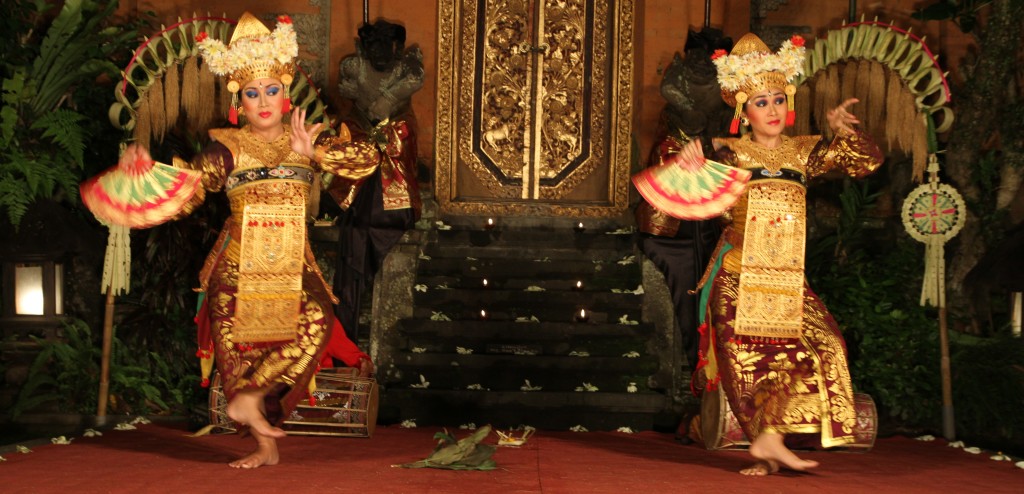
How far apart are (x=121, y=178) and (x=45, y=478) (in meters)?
1.32

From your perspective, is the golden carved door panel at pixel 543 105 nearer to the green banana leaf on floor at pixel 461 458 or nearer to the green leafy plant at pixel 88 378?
the green leafy plant at pixel 88 378

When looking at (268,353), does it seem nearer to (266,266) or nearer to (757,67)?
(266,266)

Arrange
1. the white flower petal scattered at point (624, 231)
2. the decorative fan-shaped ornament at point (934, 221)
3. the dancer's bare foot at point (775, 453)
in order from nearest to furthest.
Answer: the dancer's bare foot at point (775, 453) < the decorative fan-shaped ornament at point (934, 221) < the white flower petal scattered at point (624, 231)

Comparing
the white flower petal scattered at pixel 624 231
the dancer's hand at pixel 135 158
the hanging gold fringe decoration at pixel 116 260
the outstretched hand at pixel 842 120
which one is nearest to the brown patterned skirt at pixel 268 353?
the dancer's hand at pixel 135 158

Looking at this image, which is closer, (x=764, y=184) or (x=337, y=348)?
(x=764, y=184)

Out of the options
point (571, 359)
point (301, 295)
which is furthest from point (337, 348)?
point (571, 359)

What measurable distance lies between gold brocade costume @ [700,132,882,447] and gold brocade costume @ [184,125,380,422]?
170 cm

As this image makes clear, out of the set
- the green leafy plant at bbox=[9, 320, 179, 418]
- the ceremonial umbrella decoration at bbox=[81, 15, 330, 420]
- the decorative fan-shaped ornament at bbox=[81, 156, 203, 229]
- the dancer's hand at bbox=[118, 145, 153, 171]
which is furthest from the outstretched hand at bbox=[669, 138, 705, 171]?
the green leafy plant at bbox=[9, 320, 179, 418]

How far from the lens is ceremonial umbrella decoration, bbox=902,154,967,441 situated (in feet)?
20.0

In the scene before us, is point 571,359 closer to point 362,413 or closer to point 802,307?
point 362,413

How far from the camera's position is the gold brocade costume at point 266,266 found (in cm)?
488

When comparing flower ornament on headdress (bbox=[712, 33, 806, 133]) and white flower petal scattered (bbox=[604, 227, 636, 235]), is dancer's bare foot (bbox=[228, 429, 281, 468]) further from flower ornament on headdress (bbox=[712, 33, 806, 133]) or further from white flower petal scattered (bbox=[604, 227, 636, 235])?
white flower petal scattered (bbox=[604, 227, 636, 235])

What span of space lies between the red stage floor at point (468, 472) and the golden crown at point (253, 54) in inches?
66.1

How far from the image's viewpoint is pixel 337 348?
589cm
